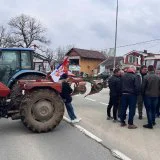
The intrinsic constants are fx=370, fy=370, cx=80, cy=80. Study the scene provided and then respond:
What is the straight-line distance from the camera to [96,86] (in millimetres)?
14352

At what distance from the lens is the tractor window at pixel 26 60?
1330 centimetres

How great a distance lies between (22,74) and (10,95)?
8.09ft

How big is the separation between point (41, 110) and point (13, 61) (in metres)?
3.78

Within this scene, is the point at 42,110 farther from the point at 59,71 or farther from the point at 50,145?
the point at 50,145

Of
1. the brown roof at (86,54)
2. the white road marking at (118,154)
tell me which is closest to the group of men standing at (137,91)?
the white road marking at (118,154)

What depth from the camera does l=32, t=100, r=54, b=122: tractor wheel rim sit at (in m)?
9.83

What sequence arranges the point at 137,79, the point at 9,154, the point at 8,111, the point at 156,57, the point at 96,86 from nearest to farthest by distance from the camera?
the point at 9,154 < the point at 8,111 < the point at 137,79 < the point at 96,86 < the point at 156,57

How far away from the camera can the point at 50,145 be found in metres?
8.32

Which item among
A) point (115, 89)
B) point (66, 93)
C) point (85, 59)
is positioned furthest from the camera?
point (85, 59)

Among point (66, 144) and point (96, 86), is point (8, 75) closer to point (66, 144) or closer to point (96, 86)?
point (96, 86)

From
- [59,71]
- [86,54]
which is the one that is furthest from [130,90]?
[86,54]

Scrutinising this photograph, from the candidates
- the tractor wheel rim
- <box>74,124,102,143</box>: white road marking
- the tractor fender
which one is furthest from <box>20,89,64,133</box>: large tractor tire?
the tractor fender

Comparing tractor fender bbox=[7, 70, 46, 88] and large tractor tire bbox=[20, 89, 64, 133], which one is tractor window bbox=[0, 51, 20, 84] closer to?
tractor fender bbox=[7, 70, 46, 88]

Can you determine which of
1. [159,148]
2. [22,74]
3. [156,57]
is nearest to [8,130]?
[22,74]
